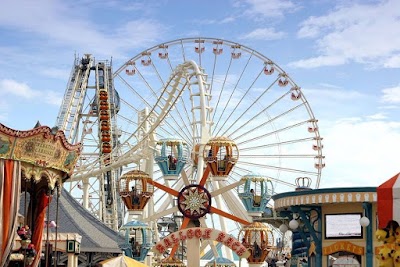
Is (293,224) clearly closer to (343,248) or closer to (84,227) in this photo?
(343,248)

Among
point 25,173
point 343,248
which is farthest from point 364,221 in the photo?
point 25,173

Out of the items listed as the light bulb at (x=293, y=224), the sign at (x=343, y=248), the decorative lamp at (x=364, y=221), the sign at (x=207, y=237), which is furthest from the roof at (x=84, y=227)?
the decorative lamp at (x=364, y=221)

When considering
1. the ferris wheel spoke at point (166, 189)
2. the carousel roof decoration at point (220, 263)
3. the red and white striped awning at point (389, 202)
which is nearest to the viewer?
the red and white striped awning at point (389, 202)

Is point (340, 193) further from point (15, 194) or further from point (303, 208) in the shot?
point (15, 194)

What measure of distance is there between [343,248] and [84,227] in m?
15.8

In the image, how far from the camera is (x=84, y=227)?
32.8 meters

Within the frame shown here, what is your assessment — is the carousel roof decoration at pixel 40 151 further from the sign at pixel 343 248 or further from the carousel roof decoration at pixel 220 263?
the carousel roof decoration at pixel 220 263

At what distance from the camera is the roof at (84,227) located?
31859mm

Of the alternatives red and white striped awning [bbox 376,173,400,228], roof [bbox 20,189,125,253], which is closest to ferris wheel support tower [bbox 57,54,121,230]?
roof [bbox 20,189,125,253]

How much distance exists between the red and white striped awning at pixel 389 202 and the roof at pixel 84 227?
21230 millimetres

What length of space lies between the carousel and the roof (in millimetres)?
8369

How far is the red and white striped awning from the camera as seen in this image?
11.1 meters

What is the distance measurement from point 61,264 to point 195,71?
1079 cm

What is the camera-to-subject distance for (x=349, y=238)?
19.5m
